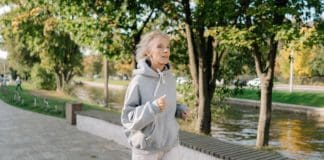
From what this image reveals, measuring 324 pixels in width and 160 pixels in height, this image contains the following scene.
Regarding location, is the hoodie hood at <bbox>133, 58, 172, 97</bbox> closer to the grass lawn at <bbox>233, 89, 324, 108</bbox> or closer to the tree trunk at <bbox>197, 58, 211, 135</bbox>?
the tree trunk at <bbox>197, 58, 211, 135</bbox>

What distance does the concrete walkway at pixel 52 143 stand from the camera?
31.5 feet

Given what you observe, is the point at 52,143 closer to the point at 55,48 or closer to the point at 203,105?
the point at 203,105

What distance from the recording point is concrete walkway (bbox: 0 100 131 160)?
961cm

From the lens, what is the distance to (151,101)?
141 inches

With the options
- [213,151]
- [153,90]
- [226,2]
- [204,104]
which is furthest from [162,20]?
[153,90]

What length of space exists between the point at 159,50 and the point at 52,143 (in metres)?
8.39

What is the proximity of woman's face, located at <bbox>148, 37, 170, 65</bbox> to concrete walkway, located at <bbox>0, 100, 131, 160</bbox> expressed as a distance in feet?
19.5

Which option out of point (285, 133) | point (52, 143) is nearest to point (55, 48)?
point (285, 133)

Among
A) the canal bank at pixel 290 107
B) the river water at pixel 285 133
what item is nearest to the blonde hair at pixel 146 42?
the river water at pixel 285 133

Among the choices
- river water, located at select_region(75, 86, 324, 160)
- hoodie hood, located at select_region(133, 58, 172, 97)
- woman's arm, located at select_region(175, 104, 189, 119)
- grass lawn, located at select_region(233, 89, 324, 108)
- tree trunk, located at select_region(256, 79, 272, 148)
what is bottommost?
river water, located at select_region(75, 86, 324, 160)

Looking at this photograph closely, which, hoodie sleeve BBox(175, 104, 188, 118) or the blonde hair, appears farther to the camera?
hoodie sleeve BBox(175, 104, 188, 118)

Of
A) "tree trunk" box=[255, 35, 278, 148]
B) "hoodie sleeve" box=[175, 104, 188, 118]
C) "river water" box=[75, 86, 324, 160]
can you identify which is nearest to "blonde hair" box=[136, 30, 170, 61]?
"hoodie sleeve" box=[175, 104, 188, 118]

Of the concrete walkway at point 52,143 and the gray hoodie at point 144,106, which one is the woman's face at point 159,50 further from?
the concrete walkway at point 52,143

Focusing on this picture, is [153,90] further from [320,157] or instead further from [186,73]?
[186,73]
